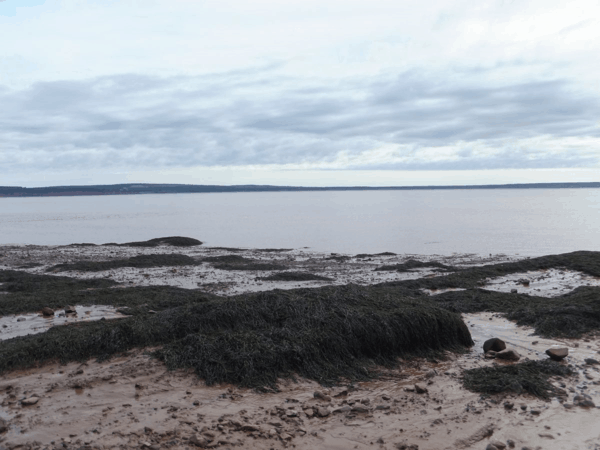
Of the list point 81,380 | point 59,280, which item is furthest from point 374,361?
point 59,280

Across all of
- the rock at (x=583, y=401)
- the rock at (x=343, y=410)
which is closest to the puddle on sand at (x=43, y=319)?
the rock at (x=343, y=410)

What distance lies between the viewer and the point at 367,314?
10.0 meters

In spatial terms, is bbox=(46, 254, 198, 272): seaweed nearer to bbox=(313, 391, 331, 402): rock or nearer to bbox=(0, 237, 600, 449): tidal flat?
bbox=(0, 237, 600, 449): tidal flat

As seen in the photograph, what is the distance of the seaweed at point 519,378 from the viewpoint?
7645 millimetres

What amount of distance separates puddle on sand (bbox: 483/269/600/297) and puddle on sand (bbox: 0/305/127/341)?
14.2m

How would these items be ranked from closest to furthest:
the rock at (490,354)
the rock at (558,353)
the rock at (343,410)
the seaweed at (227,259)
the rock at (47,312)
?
1. the rock at (343,410)
2. the rock at (558,353)
3. the rock at (490,354)
4. the rock at (47,312)
5. the seaweed at (227,259)

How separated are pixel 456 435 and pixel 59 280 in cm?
1910

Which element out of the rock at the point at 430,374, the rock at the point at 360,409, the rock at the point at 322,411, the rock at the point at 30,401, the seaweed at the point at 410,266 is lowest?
the seaweed at the point at 410,266

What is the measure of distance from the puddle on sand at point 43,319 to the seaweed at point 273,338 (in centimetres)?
118

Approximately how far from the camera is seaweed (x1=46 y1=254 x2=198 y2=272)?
982 inches

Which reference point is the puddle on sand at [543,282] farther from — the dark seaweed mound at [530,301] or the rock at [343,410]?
the rock at [343,410]

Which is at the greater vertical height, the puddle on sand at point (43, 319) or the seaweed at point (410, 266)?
the puddle on sand at point (43, 319)

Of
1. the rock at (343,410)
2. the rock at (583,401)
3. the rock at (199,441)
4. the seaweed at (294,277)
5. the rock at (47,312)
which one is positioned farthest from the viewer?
the seaweed at (294,277)

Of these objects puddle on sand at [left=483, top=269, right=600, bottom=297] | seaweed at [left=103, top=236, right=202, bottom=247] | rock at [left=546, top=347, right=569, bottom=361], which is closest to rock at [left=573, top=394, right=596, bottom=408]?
rock at [left=546, top=347, right=569, bottom=361]
